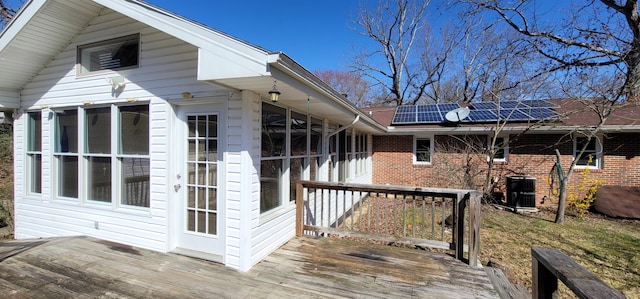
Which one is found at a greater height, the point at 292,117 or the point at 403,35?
the point at 403,35

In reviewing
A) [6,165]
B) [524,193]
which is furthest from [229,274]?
[6,165]

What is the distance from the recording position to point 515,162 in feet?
30.6

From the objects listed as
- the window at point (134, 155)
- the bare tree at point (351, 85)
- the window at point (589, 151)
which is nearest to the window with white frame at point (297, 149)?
the window at point (134, 155)

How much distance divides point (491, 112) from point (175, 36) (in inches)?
404

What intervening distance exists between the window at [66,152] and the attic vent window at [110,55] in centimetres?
76

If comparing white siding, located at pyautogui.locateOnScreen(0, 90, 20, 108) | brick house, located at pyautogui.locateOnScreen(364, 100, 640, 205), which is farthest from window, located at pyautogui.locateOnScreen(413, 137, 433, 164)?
white siding, located at pyautogui.locateOnScreen(0, 90, 20, 108)

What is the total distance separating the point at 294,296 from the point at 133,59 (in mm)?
3731

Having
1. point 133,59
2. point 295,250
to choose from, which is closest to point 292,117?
point 295,250

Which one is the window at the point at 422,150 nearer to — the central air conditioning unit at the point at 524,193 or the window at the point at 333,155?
the central air conditioning unit at the point at 524,193

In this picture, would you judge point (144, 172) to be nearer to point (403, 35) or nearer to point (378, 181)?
point (378, 181)

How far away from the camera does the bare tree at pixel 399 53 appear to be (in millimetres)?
18828

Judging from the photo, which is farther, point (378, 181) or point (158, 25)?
point (378, 181)

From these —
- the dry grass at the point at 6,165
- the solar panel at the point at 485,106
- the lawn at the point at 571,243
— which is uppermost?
the solar panel at the point at 485,106

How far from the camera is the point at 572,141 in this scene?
8938 millimetres
